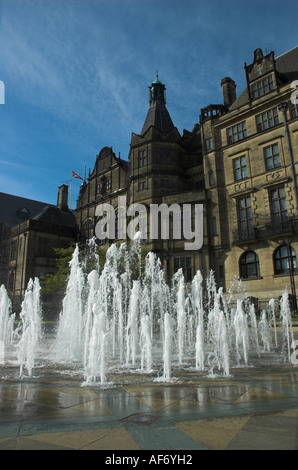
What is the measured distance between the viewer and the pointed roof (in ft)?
124

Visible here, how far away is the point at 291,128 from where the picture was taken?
84.0 feet

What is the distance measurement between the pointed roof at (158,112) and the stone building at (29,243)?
1835 cm

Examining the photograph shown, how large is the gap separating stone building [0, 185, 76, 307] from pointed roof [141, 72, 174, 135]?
60.2ft

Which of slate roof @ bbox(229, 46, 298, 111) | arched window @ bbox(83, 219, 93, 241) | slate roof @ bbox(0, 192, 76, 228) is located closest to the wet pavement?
slate roof @ bbox(229, 46, 298, 111)

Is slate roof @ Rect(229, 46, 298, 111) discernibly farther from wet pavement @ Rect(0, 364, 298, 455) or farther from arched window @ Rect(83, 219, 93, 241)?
wet pavement @ Rect(0, 364, 298, 455)

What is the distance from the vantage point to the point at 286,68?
29.3m

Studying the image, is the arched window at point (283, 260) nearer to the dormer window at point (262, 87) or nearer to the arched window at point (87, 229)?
the dormer window at point (262, 87)

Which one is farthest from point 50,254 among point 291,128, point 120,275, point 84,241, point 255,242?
point 291,128

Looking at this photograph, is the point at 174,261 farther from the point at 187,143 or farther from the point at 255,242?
the point at 187,143

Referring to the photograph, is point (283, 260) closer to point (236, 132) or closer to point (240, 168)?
point (240, 168)
